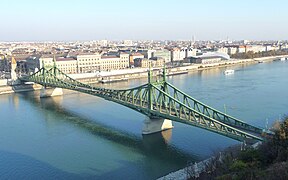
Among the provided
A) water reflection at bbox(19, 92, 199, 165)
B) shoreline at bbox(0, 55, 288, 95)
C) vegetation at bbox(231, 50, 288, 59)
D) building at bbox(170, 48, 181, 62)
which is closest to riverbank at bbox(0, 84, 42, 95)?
shoreline at bbox(0, 55, 288, 95)

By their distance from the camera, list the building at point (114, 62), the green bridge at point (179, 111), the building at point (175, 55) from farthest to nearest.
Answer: the building at point (175, 55), the building at point (114, 62), the green bridge at point (179, 111)

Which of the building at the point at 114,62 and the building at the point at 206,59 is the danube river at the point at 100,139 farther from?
the building at the point at 206,59

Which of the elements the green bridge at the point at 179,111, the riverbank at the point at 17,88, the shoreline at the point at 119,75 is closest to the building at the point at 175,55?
the shoreline at the point at 119,75

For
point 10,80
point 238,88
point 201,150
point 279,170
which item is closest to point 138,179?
point 201,150

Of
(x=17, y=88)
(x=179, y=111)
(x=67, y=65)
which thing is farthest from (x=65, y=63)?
(x=179, y=111)

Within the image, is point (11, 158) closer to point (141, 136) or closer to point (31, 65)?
point (141, 136)

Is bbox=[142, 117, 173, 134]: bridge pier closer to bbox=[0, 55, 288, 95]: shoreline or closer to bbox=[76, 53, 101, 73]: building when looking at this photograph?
bbox=[0, 55, 288, 95]: shoreline

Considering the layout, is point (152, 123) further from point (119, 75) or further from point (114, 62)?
point (114, 62)
